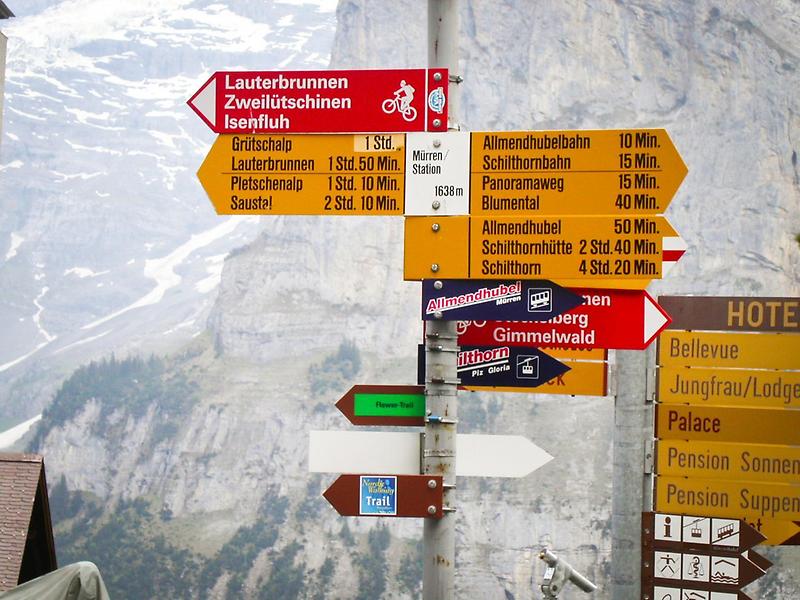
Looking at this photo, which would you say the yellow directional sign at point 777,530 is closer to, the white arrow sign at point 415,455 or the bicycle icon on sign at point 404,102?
the white arrow sign at point 415,455

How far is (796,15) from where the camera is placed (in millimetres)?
180500

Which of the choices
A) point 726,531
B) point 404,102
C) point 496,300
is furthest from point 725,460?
point 404,102

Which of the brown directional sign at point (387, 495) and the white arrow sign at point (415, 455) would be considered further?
the white arrow sign at point (415, 455)

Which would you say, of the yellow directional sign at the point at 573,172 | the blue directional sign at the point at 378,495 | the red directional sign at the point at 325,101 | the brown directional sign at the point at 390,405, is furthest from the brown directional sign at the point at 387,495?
the red directional sign at the point at 325,101

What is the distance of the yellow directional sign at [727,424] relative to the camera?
416 inches

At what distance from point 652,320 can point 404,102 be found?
1844 millimetres

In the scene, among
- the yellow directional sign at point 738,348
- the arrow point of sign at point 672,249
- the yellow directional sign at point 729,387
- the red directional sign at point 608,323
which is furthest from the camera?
the yellow directional sign at point 738,348

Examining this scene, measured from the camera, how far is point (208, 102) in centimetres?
783

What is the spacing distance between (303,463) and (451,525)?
556 feet

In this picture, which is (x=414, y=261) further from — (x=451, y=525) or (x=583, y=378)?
(x=583, y=378)

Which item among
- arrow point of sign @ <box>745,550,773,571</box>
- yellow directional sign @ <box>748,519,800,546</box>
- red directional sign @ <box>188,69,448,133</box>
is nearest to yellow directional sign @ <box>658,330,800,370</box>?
yellow directional sign @ <box>748,519,800,546</box>

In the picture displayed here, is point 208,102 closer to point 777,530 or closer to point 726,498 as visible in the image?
point 726,498

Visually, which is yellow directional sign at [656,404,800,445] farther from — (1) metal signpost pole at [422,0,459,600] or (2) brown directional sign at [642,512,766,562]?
(1) metal signpost pole at [422,0,459,600]

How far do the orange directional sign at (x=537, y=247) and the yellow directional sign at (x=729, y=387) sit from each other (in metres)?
3.44
